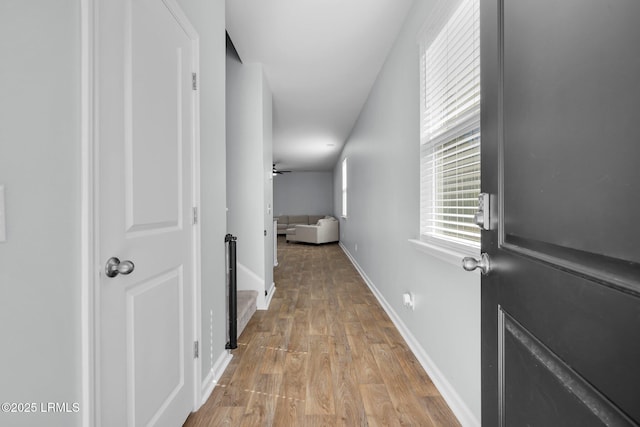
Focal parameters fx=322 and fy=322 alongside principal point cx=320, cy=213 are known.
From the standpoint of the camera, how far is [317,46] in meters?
3.02

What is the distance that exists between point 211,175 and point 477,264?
Answer: 1.55 m

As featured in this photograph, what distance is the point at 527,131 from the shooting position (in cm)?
68

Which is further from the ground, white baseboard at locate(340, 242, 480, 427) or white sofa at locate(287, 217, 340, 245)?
white sofa at locate(287, 217, 340, 245)

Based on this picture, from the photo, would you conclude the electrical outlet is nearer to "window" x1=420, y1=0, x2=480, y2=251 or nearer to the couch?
"window" x1=420, y1=0, x2=480, y2=251

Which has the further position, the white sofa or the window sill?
the white sofa

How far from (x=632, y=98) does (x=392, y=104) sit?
2.72m

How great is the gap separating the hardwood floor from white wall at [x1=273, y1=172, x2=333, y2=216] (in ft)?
30.4

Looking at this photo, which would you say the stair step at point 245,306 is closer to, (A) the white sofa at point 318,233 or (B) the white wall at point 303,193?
(A) the white sofa at point 318,233

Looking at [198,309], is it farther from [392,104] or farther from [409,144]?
[392,104]

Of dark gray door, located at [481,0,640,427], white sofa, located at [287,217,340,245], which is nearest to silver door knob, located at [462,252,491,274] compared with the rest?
dark gray door, located at [481,0,640,427]

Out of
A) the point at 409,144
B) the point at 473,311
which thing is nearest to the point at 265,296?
the point at 409,144

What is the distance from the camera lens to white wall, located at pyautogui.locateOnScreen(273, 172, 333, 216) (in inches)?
497

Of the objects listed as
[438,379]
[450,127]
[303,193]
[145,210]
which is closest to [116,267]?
[145,210]

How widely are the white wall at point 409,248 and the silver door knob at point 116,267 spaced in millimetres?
1362
